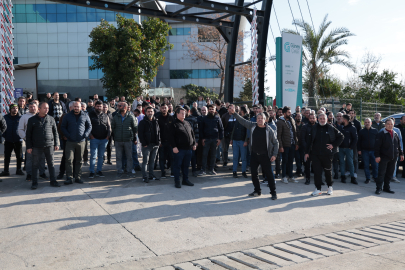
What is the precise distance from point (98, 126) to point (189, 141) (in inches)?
98.4

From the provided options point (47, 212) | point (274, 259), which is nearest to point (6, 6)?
point (47, 212)

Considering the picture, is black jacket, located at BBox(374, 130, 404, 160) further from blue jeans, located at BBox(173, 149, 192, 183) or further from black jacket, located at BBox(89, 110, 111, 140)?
black jacket, located at BBox(89, 110, 111, 140)

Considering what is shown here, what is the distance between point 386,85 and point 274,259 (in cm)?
3046

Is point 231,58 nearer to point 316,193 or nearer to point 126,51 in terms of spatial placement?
point 316,193

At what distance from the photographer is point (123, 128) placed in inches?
344

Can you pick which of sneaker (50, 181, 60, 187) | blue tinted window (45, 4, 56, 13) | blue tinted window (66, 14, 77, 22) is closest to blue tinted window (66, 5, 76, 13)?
blue tinted window (66, 14, 77, 22)

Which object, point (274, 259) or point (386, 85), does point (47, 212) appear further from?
point (386, 85)

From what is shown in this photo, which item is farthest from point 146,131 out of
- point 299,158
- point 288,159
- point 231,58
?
point 231,58

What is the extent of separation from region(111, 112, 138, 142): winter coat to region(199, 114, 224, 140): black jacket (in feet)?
6.29

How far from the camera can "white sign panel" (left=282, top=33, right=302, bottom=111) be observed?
1310 cm

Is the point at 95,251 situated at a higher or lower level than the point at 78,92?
lower

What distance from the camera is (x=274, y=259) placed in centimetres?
439

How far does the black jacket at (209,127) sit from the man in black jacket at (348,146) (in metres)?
3.55

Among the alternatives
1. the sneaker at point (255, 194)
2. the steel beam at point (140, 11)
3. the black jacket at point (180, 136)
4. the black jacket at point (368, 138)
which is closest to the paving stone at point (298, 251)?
the sneaker at point (255, 194)
